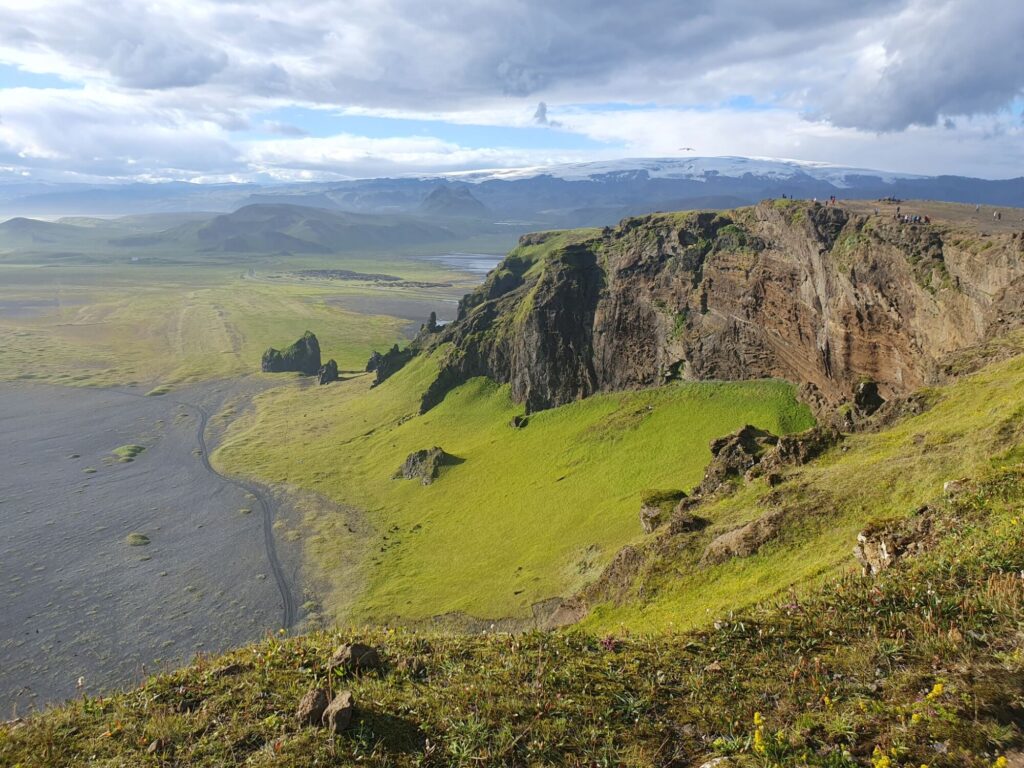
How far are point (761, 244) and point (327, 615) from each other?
70366 millimetres

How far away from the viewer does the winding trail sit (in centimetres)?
6880

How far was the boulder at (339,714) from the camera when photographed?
42.0 ft

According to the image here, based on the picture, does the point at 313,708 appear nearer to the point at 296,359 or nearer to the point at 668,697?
the point at 668,697

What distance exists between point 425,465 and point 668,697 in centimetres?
8334

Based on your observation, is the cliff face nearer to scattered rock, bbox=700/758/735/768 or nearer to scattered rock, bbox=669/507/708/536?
scattered rock, bbox=669/507/708/536

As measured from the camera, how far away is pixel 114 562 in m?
79.6

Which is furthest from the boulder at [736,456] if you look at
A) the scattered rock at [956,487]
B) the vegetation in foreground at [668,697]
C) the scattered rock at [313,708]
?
the scattered rock at [313,708]

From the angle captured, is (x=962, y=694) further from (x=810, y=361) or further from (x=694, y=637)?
(x=810, y=361)

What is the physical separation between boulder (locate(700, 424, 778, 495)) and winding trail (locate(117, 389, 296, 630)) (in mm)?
46508

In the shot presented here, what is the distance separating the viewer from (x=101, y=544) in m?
84.6

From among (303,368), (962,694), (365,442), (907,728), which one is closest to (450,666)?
(907,728)

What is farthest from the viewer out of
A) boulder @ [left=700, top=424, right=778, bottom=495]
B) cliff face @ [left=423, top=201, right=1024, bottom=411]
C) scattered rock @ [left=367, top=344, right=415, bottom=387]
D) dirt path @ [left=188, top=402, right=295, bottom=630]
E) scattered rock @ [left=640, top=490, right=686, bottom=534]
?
scattered rock @ [left=367, top=344, right=415, bottom=387]

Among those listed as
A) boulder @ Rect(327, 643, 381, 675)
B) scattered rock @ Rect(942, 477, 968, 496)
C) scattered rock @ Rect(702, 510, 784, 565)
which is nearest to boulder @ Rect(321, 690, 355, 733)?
boulder @ Rect(327, 643, 381, 675)

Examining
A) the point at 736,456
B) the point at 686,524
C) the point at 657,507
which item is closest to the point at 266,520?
the point at 657,507
